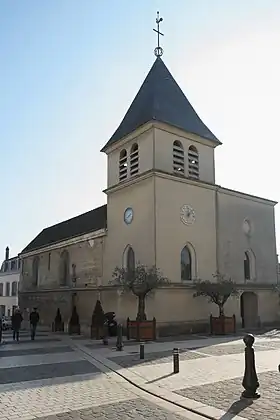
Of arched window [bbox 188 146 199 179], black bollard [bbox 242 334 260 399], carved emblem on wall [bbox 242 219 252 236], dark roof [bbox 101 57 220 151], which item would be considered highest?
dark roof [bbox 101 57 220 151]

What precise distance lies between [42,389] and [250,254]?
1944 cm

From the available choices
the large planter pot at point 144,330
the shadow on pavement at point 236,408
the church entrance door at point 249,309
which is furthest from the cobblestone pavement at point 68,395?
the church entrance door at point 249,309

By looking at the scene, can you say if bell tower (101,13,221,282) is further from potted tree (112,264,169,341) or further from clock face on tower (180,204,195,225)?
potted tree (112,264,169,341)

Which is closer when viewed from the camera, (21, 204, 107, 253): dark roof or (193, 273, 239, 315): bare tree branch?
(193, 273, 239, 315): bare tree branch

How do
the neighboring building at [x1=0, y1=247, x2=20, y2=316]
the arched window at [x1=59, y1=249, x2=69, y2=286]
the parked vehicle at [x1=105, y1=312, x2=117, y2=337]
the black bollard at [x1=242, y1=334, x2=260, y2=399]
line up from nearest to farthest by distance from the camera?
the black bollard at [x1=242, y1=334, x2=260, y2=399], the parked vehicle at [x1=105, y1=312, x2=117, y2=337], the arched window at [x1=59, y1=249, x2=69, y2=286], the neighboring building at [x1=0, y1=247, x2=20, y2=316]

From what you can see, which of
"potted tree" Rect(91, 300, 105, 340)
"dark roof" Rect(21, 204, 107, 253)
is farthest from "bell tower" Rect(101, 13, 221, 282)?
"potted tree" Rect(91, 300, 105, 340)

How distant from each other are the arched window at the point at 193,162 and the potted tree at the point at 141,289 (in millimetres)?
6723

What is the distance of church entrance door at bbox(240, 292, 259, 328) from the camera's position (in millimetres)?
25094

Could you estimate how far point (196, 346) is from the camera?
15.7m

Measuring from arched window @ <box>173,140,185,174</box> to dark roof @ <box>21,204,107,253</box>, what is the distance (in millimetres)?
5836

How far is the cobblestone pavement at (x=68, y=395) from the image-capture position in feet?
22.4

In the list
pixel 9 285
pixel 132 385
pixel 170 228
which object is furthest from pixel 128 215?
pixel 9 285

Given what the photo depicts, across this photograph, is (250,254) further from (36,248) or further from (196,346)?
(36,248)

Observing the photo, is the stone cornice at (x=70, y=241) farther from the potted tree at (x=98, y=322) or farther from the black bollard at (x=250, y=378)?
the black bollard at (x=250, y=378)
